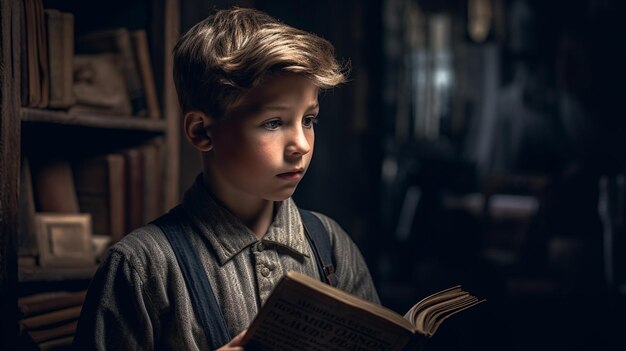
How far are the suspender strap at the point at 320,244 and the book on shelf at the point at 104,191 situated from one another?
2.78 ft

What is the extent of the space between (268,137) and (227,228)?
226 millimetres

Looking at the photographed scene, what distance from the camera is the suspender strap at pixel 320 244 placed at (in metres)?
1.63

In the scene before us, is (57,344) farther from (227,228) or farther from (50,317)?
(227,228)

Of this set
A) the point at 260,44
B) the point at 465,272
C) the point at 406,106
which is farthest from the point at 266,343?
the point at 406,106

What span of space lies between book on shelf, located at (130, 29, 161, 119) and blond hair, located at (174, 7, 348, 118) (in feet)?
2.70

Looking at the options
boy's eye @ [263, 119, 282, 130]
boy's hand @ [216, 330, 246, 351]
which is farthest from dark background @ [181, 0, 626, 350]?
boy's hand @ [216, 330, 246, 351]

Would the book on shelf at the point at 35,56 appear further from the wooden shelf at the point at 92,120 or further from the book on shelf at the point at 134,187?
the book on shelf at the point at 134,187

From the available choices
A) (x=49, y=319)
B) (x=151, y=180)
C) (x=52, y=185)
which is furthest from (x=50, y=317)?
(x=151, y=180)

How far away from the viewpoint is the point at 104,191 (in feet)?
7.67

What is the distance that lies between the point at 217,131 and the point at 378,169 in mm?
2595

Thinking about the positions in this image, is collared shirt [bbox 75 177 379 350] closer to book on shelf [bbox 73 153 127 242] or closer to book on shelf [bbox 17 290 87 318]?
book on shelf [bbox 17 290 87 318]

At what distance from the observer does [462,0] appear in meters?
8.22

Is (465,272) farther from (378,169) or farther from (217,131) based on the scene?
(217,131)

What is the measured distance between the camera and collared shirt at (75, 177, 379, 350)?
1.42 metres
